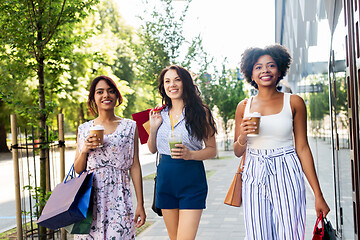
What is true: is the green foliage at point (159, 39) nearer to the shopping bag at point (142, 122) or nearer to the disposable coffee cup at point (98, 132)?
the shopping bag at point (142, 122)

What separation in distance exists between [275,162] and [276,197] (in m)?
0.23

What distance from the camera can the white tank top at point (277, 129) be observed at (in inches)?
109

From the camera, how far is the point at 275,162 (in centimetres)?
273

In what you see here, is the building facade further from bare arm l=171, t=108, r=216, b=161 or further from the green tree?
the green tree

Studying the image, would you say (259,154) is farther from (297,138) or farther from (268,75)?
(268,75)

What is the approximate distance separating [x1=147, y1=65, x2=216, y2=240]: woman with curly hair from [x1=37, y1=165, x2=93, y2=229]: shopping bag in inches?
24.6

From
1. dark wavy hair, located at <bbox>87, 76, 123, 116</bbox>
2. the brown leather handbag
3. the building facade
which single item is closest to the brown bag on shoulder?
the brown leather handbag

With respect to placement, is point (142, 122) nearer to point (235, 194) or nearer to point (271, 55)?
point (235, 194)

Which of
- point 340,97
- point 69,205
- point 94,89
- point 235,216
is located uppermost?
point 94,89

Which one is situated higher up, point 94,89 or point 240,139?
point 94,89

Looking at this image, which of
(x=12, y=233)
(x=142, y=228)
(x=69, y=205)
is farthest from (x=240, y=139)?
(x=12, y=233)

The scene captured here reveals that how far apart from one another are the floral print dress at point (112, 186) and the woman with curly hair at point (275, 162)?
89 centimetres

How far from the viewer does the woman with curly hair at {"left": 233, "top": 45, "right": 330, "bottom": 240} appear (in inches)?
105

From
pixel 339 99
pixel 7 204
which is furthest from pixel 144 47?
pixel 339 99
